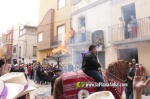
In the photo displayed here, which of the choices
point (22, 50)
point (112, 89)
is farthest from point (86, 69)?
point (22, 50)

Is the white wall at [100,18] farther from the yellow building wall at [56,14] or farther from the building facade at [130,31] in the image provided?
the yellow building wall at [56,14]

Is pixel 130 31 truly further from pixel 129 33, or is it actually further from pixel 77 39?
pixel 77 39

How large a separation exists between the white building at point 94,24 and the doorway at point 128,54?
28.9 inches

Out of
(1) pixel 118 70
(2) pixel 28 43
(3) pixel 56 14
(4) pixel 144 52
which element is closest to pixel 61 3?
(3) pixel 56 14

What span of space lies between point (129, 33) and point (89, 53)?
7180mm

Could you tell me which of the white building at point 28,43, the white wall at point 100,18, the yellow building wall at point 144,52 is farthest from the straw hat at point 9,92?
the white building at point 28,43

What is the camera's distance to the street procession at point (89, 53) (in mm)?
2656

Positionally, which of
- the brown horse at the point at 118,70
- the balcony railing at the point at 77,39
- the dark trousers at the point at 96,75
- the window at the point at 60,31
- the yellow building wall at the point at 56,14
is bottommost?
the dark trousers at the point at 96,75

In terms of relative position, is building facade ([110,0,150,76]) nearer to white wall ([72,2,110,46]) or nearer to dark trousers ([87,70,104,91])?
white wall ([72,2,110,46])

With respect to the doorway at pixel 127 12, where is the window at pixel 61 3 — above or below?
above

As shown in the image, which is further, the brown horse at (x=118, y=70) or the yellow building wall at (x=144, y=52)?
the yellow building wall at (x=144, y=52)

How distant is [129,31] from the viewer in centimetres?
1004

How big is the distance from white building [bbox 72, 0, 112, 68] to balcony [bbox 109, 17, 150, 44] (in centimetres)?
48

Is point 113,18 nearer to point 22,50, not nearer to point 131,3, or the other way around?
point 131,3
